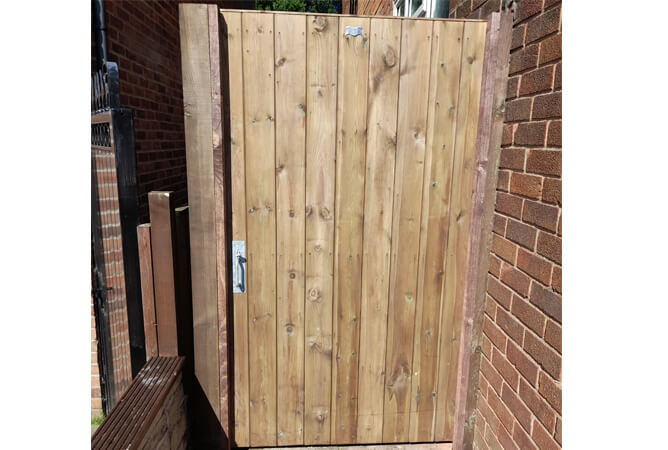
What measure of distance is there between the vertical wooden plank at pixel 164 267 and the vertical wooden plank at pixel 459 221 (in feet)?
4.72

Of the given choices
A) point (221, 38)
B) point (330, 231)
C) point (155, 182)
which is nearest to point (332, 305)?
point (330, 231)

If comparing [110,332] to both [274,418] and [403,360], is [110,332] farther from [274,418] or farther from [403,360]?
[403,360]

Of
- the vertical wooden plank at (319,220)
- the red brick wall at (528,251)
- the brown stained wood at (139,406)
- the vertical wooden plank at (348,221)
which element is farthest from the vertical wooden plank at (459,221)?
the brown stained wood at (139,406)

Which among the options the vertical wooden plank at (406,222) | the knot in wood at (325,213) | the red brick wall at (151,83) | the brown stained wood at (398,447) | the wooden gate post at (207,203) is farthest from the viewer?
the red brick wall at (151,83)

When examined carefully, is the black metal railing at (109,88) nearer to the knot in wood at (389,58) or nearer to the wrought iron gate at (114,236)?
the wrought iron gate at (114,236)

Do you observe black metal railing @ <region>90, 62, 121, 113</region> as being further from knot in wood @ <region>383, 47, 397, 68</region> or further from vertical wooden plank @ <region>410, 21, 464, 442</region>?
vertical wooden plank @ <region>410, 21, 464, 442</region>

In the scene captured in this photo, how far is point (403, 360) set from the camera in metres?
2.23

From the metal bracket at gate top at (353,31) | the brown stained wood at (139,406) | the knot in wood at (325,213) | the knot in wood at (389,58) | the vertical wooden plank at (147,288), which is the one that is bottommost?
A: the brown stained wood at (139,406)

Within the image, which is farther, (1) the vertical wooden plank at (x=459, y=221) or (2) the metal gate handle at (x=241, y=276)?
(2) the metal gate handle at (x=241, y=276)

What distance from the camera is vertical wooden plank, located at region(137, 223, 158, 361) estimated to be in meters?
2.07

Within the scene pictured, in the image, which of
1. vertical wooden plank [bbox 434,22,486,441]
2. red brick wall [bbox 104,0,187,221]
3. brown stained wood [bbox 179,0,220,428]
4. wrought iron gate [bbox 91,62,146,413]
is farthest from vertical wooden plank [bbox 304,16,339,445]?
red brick wall [bbox 104,0,187,221]

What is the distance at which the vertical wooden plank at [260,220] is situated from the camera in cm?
187

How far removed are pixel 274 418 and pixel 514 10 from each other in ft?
7.76

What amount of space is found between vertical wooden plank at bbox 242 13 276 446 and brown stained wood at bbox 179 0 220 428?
0.57ft
